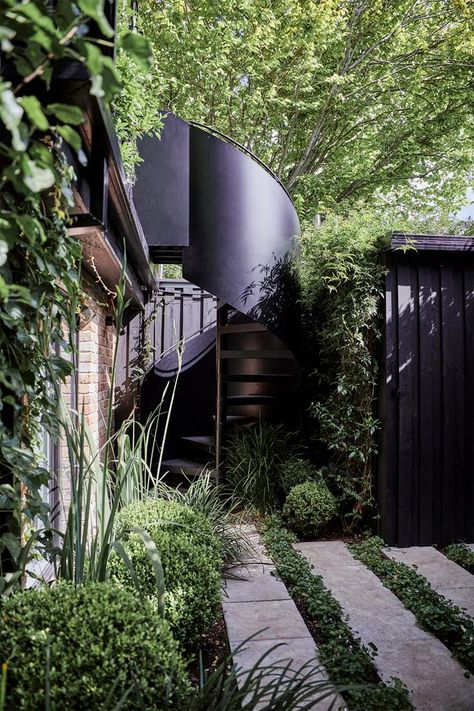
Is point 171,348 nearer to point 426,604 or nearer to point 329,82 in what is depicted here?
point 426,604

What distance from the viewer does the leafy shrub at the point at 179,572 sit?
213 centimetres

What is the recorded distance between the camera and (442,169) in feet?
30.3

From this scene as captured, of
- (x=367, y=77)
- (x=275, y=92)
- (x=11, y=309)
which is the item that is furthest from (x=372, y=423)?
(x=367, y=77)

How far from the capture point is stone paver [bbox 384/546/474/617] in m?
2.83

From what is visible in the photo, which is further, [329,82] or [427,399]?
[329,82]

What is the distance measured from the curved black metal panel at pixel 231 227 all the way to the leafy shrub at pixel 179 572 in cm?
197

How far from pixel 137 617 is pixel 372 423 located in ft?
9.13

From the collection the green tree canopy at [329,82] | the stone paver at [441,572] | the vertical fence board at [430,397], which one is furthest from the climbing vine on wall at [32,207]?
the green tree canopy at [329,82]

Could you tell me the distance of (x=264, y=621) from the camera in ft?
8.46

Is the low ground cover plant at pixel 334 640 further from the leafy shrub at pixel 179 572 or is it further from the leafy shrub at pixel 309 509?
the leafy shrub at pixel 179 572

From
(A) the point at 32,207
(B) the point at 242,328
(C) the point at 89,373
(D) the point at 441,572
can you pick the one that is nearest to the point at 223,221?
(B) the point at 242,328

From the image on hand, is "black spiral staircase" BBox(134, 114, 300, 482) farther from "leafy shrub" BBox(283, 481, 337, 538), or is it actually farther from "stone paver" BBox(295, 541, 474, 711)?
"stone paver" BBox(295, 541, 474, 711)

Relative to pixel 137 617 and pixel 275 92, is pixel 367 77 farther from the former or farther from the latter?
pixel 137 617

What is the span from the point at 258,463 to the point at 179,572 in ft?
8.02
